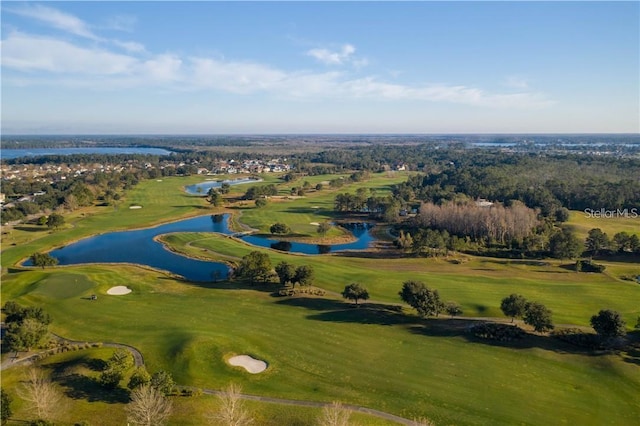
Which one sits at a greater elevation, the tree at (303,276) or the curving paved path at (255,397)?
the tree at (303,276)

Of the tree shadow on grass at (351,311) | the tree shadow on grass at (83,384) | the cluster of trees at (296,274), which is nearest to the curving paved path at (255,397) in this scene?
the tree shadow on grass at (83,384)

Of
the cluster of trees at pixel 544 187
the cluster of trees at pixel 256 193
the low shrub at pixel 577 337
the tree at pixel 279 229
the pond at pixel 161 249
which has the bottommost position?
the pond at pixel 161 249

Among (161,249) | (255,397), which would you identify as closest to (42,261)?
(161,249)

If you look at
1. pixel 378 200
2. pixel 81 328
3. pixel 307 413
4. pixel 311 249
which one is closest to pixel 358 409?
pixel 307 413

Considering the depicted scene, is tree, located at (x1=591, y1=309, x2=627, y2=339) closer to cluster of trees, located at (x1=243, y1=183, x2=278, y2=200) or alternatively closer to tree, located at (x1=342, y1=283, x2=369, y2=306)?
tree, located at (x1=342, y1=283, x2=369, y2=306)

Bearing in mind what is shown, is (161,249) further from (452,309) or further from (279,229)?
(452,309)

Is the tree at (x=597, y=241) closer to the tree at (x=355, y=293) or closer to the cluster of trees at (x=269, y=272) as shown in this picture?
the tree at (x=355, y=293)
